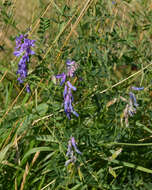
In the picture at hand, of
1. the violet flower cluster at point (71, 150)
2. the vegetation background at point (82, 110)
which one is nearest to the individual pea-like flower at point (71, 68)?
the vegetation background at point (82, 110)

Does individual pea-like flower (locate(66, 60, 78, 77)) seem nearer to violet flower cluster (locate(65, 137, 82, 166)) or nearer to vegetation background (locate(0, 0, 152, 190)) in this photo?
vegetation background (locate(0, 0, 152, 190))

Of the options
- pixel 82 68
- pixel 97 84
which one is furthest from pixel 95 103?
pixel 82 68

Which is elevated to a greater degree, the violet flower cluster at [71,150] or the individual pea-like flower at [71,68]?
the individual pea-like flower at [71,68]

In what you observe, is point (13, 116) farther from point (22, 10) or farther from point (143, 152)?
point (22, 10)

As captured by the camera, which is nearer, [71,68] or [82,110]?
[71,68]

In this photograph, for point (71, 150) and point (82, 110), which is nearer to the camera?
Result: point (71, 150)

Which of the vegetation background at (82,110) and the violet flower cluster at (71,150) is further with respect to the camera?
the vegetation background at (82,110)

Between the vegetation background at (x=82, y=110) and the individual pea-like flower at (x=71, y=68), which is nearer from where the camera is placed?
the individual pea-like flower at (x=71, y=68)

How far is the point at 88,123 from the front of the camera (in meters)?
1.68

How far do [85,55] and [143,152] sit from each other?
657 mm

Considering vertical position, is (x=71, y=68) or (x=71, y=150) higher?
(x=71, y=68)

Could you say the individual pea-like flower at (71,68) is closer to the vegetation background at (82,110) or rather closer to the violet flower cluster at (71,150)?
the vegetation background at (82,110)

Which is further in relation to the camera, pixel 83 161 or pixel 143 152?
pixel 143 152

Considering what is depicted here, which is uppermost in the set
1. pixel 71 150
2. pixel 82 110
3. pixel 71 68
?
pixel 71 68
